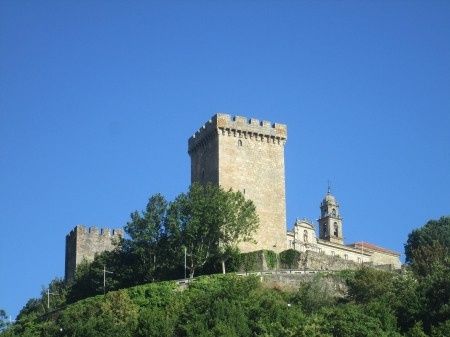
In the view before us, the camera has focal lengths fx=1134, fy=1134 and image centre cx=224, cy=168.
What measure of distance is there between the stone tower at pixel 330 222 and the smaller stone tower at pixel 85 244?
2248 centimetres

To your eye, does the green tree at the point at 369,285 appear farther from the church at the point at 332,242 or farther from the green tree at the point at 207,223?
the church at the point at 332,242

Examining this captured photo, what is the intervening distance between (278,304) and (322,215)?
156ft

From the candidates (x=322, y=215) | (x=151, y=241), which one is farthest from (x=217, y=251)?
(x=322, y=215)

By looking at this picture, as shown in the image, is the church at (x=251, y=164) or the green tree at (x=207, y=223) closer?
the green tree at (x=207, y=223)

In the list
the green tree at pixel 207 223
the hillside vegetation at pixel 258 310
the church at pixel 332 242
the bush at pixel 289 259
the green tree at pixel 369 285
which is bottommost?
the hillside vegetation at pixel 258 310

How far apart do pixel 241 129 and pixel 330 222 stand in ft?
92.2

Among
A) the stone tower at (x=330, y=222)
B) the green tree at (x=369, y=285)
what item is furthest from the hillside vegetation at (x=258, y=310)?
the stone tower at (x=330, y=222)

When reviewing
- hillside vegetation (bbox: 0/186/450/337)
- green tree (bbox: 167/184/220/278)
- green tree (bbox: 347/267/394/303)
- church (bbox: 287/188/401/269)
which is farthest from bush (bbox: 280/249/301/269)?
church (bbox: 287/188/401/269)

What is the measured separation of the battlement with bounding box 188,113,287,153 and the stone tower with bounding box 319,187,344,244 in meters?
24.5

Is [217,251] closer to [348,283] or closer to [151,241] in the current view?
[151,241]

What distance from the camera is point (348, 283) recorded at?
6812 centimetres

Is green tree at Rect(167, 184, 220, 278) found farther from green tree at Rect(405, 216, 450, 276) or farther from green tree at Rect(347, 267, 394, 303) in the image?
green tree at Rect(405, 216, 450, 276)

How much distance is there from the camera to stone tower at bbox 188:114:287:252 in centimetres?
7925

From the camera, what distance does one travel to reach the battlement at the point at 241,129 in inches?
3206
